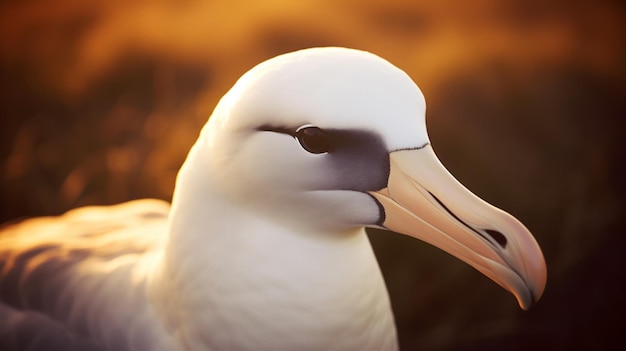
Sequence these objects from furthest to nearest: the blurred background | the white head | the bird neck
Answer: the blurred background < the bird neck < the white head

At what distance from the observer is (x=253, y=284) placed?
0.99 metres

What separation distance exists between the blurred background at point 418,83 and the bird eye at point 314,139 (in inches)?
20.0

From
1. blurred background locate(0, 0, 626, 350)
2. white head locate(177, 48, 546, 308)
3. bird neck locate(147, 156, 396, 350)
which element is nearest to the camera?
white head locate(177, 48, 546, 308)

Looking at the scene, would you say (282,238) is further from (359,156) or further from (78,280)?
(78,280)

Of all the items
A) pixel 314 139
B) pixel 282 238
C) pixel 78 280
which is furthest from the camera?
pixel 78 280

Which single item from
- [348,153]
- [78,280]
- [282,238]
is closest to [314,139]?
[348,153]

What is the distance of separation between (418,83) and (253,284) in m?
0.61

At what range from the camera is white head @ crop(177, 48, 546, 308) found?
0.87 metres

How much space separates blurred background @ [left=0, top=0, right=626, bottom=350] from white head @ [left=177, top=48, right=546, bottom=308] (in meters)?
0.45

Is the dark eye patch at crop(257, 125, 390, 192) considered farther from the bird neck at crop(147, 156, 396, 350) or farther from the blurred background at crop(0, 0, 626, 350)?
the blurred background at crop(0, 0, 626, 350)

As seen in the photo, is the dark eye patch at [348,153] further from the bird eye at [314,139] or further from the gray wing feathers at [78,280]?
the gray wing feathers at [78,280]

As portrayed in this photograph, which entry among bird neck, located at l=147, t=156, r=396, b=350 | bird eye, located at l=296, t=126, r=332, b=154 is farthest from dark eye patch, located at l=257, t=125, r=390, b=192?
bird neck, located at l=147, t=156, r=396, b=350

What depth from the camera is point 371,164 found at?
90 cm

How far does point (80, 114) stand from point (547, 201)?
3.39 feet
